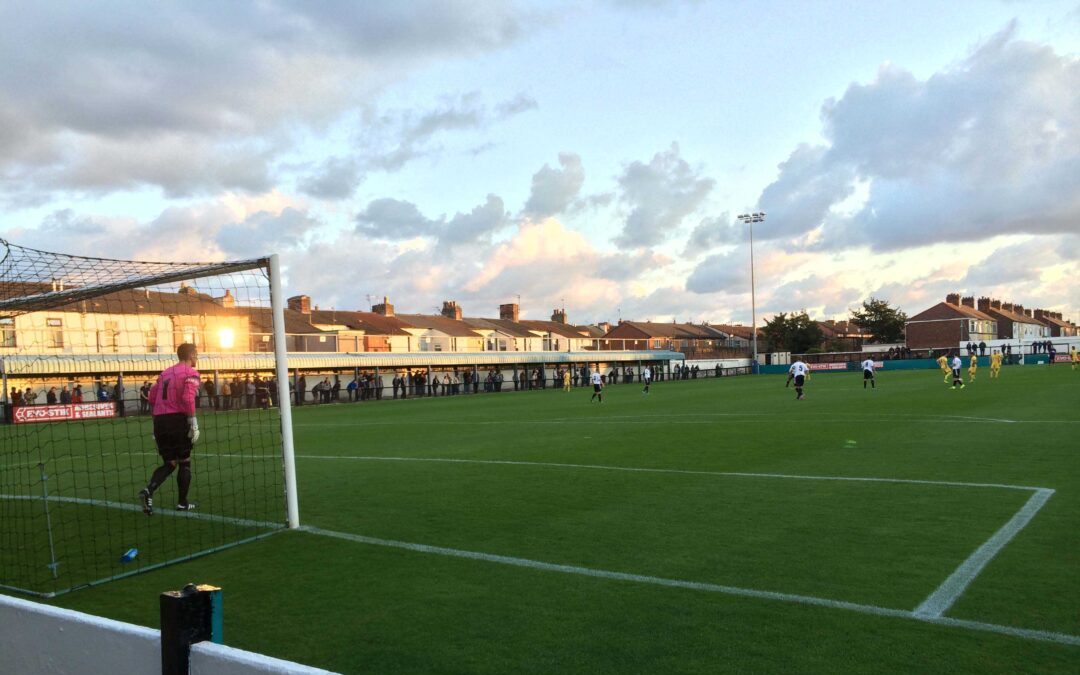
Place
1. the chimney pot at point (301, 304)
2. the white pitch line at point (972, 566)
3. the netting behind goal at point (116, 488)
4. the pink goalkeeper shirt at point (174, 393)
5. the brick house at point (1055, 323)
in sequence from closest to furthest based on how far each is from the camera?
1. the white pitch line at point (972, 566)
2. the netting behind goal at point (116, 488)
3. the pink goalkeeper shirt at point (174, 393)
4. the chimney pot at point (301, 304)
5. the brick house at point (1055, 323)

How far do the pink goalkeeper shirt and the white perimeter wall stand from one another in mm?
5658

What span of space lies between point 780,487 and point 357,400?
37.1 metres

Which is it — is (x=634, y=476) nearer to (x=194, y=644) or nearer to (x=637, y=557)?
(x=637, y=557)

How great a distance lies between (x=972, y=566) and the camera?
5691mm

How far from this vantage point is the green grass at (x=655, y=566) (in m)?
4.25

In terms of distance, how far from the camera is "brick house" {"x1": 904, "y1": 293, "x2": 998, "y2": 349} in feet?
319

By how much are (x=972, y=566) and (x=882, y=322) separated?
113 metres

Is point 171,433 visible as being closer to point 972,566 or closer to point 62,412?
point 972,566

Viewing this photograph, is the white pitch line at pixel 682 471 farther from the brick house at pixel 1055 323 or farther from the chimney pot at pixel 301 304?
the brick house at pixel 1055 323

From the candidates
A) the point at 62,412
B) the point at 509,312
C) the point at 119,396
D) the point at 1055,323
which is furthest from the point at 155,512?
the point at 1055,323

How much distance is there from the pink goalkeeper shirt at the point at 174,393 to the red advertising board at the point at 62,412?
22.7 meters

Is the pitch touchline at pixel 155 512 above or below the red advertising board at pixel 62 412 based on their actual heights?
below

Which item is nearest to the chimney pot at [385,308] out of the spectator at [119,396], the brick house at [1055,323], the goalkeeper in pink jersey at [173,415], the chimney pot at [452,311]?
the chimney pot at [452,311]

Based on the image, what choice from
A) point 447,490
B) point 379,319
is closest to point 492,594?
point 447,490
